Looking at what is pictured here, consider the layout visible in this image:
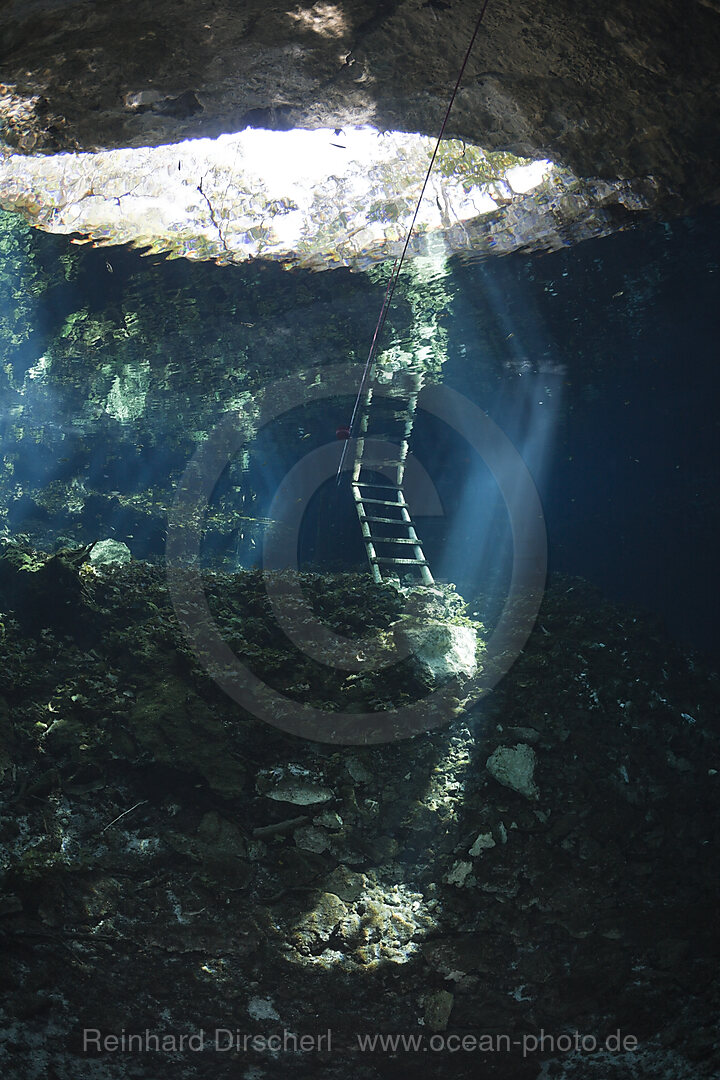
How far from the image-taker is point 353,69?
3471 millimetres

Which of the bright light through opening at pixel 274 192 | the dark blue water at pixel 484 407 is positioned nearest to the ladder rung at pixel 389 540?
the dark blue water at pixel 484 407

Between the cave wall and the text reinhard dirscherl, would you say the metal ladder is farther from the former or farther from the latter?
the text reinhard dirscherl

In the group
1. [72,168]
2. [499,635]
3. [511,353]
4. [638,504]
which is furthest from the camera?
[638,504]

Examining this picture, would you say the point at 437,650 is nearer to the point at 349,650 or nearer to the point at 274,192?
the point at 349,650

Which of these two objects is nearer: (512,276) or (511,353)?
(512,276)

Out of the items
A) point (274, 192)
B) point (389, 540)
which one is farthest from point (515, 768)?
point (274, 192)

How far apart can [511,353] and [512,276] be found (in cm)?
244

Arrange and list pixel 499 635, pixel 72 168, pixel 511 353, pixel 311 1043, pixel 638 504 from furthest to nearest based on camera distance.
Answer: pixel 638 504
pixel 511 353
pixel 499 635
pixel 72 168
pixel 311 1043

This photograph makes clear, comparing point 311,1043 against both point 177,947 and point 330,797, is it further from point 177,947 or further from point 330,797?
point 330,797

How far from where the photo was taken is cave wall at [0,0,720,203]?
3.08m

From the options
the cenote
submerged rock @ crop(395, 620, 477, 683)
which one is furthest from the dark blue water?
submerged rock @ crop(395, 620, 477, 683)

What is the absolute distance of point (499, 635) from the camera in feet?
19.7

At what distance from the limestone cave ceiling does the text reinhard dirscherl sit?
4973mm

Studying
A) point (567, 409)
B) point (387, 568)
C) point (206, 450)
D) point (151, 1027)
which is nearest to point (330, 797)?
point (151, 1027)
